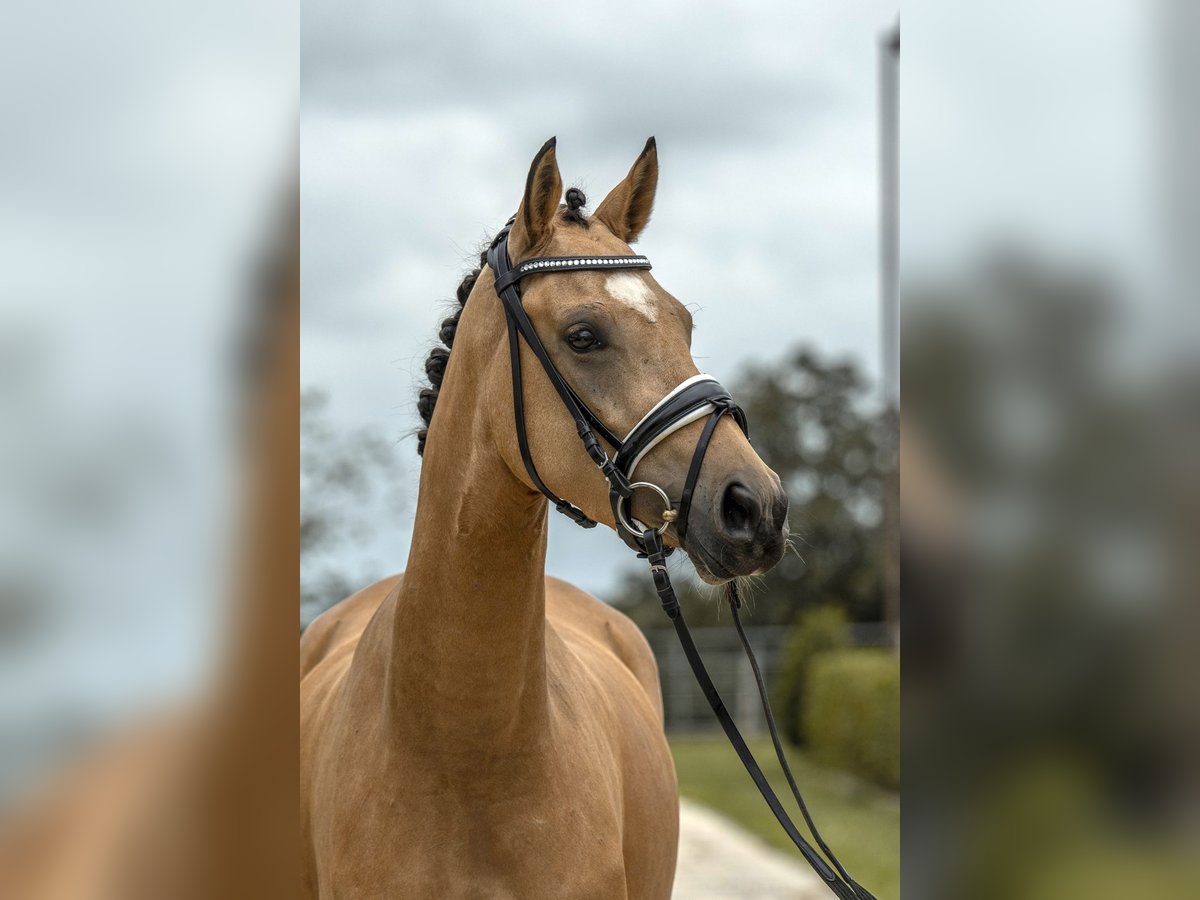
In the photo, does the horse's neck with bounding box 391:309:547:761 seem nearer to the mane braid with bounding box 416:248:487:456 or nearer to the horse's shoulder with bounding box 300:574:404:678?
the mane braid with bounding box 416:248:487:456

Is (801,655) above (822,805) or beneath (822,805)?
above

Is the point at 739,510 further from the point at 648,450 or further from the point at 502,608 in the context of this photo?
the point at 502,608

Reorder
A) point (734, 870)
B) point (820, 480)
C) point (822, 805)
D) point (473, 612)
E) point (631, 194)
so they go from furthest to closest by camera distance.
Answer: point (820, 480), point (822, 805), point (734, 870), point (631, 194), point (473, 612)

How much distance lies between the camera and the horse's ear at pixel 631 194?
269cm

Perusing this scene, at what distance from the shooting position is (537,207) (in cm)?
246

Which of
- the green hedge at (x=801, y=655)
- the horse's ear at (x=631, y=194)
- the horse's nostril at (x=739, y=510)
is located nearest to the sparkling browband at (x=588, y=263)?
the horse's ear at (x=631, y=194)

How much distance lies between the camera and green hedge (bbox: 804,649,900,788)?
12219mm

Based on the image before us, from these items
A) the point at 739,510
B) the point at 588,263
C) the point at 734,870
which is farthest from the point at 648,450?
the point at 734,870

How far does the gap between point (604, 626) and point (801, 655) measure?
462 inches

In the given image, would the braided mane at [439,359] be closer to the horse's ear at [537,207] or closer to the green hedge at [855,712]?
the horse's ear at [537,207]

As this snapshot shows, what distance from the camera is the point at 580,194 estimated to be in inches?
104

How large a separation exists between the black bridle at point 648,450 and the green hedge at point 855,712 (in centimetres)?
956
